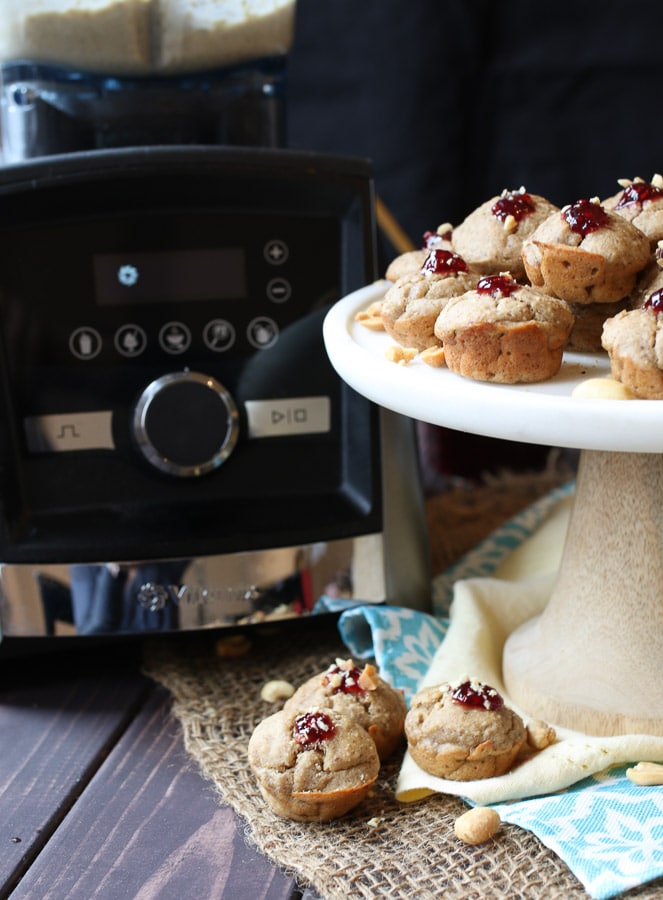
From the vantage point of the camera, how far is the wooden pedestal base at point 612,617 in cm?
76

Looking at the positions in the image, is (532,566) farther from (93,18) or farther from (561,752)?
(93,18)

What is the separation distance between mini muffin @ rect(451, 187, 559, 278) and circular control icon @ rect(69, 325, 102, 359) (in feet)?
1.01

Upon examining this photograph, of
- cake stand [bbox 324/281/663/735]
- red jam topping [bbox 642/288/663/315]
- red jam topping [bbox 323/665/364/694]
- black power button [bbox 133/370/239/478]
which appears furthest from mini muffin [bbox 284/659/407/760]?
red jam topping [bbox 642/288/663/315]

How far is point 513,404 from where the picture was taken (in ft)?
2.04

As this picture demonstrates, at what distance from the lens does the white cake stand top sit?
0.60 m

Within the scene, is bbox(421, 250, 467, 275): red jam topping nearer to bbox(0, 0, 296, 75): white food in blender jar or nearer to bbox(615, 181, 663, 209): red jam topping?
bbox(615, 181, 663, 209): red jam topping

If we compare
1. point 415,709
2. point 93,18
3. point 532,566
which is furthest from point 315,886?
point 93,18

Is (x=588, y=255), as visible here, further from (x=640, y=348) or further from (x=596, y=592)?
(x=596, y=592)

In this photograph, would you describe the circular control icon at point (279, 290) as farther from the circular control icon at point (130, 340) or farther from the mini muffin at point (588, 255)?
the mini muffin at point (588, 255)

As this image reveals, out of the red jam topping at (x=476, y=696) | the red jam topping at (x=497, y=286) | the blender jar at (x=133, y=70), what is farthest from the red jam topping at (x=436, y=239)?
the red jam topping at (x=476, y=696)

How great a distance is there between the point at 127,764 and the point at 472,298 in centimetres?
42

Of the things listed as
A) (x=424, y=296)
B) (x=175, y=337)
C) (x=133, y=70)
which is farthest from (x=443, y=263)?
(x=133, y=70)

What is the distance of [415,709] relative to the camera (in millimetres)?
749

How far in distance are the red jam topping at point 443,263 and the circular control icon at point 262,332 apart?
18 centimetres
